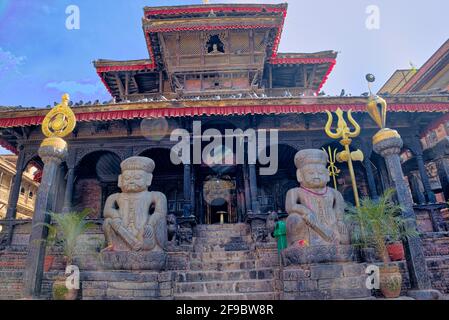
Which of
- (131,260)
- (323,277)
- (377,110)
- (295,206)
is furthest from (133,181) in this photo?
(377,110)

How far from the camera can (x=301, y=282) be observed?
14.2 feet

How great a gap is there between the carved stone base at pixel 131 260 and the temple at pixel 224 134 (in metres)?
0.29

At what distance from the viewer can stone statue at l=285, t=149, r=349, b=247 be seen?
16.1ft

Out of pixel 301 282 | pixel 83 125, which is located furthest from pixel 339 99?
pixel 83 125

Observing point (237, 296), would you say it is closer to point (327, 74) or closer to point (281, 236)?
point (281, 236)

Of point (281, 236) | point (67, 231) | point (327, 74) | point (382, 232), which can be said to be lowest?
point (382, 232)

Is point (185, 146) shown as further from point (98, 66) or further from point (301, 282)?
point (98, 66)

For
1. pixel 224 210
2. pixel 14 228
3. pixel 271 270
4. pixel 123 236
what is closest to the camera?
pixel 123 236

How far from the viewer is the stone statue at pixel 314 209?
193 inches

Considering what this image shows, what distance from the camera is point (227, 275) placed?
19.8ft

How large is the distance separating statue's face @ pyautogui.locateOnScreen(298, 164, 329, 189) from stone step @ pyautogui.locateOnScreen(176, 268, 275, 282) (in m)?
2.00

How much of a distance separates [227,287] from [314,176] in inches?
107

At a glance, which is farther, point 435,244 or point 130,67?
point 130,67
